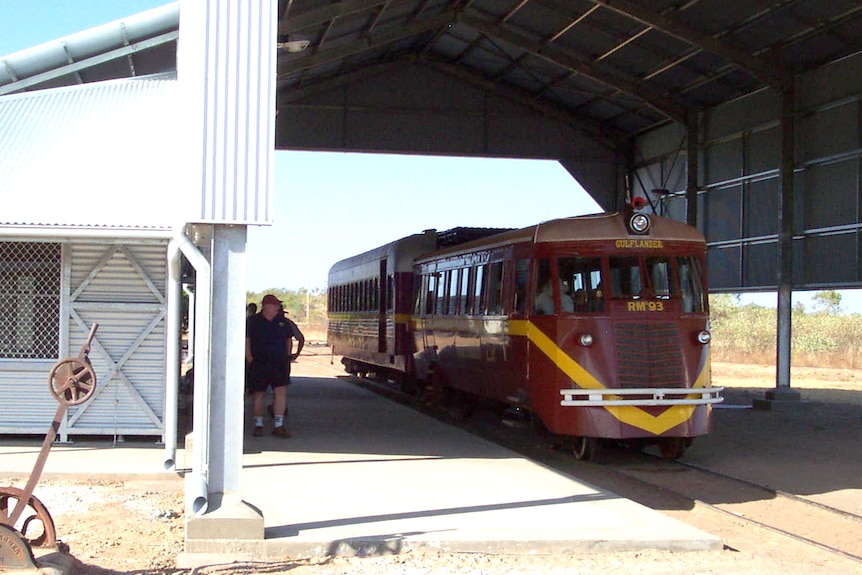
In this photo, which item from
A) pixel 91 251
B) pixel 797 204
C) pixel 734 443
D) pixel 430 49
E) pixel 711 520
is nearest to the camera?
pixel 711 520

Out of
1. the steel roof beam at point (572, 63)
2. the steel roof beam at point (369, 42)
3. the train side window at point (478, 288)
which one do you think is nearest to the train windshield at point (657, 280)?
the train side window at point (478, 288)

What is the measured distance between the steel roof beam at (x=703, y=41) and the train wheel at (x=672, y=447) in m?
10.5

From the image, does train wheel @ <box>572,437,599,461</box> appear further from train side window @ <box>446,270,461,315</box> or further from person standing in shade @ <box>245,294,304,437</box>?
train side window @ <box>446,270,461,315</box>

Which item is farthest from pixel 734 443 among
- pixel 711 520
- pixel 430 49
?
pixel 430 49

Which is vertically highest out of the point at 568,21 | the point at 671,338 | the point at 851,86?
the point at 568,21

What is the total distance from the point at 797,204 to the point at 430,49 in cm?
1098

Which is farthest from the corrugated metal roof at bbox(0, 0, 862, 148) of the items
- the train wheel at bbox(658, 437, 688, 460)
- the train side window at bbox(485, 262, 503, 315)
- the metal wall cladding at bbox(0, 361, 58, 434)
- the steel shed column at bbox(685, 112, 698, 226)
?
the train wheel at bbox(658, 437, 688, 460)

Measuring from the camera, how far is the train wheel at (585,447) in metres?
13.1

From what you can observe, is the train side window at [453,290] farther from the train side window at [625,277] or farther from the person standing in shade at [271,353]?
the train side window at [625,277]

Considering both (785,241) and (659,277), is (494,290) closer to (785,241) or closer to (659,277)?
(659,277)

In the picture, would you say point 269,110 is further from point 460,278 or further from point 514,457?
point 460,278

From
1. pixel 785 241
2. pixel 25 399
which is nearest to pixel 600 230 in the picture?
pixel 25 399

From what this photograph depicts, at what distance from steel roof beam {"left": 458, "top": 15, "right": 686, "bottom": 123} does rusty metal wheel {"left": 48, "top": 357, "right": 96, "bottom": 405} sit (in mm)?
19317

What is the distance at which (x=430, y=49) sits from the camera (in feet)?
95.7
